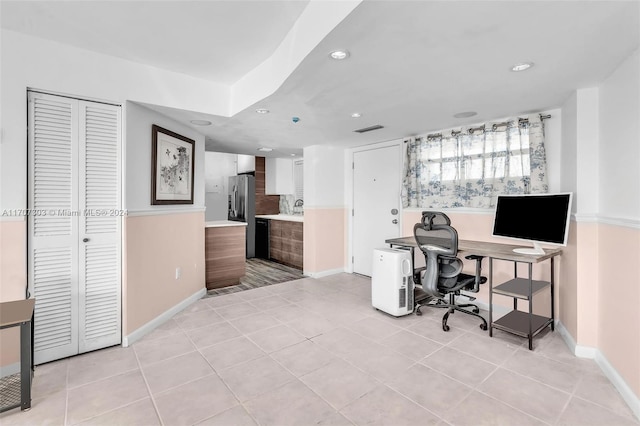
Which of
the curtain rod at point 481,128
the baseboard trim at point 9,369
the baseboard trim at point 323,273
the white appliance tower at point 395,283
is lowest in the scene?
the baseboard trim at point 9,369

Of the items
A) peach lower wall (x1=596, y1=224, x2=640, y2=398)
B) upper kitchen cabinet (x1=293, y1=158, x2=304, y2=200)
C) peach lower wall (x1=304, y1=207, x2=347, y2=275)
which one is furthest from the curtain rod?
upper kitchen cabinet (x1=293, y1=158, x2=304, y2=200)

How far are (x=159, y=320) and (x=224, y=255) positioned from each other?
1.50 metres

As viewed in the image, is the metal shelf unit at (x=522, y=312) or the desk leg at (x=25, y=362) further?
the metal shelf unit at (x=522, y=312)

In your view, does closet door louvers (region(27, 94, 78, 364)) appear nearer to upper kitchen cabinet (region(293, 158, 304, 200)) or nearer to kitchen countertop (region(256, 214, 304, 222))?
kitchen countertop (region(256, 214, 304, 222))

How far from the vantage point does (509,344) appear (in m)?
2.72

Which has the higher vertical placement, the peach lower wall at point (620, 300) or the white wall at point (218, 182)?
the white wall at point (218, 182)

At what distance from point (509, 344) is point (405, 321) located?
0.95 meters

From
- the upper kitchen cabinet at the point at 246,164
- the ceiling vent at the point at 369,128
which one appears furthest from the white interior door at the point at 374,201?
the upper kitchen cabinet at the point at 246,164

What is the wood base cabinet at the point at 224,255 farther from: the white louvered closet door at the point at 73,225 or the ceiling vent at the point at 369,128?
the ceiling vent at the point at 369,128

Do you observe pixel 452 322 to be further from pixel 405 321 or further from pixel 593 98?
pixel 593 98

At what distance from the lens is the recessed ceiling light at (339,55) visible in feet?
6.25

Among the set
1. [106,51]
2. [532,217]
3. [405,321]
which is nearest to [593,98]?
[532,217]

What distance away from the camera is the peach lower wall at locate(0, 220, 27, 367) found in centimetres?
221

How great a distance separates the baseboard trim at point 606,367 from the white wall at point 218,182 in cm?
661
